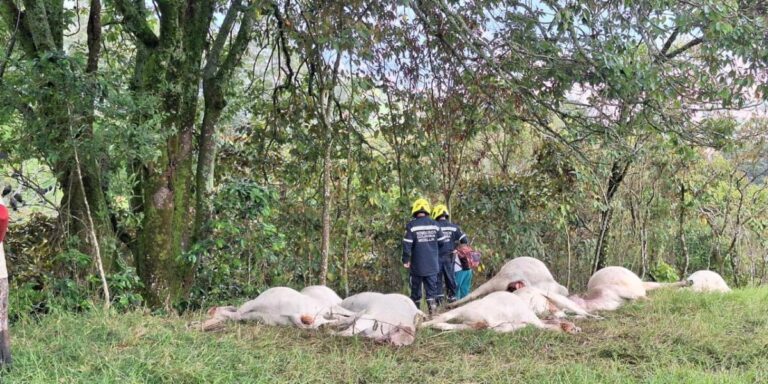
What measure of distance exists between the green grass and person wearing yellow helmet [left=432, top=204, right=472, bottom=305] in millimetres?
2372

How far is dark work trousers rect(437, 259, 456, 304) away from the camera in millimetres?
7215

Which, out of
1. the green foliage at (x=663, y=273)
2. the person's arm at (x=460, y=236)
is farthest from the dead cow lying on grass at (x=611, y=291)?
the green foliage at (x=663, y=273)

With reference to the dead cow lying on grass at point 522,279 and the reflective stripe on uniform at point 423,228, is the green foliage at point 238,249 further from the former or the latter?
the dead cow lying on grass at point 522,279

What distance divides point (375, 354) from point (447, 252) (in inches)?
127

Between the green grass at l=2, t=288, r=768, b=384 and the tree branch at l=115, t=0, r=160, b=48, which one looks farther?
the tree branch at l=115, t=0, r=160, b=48

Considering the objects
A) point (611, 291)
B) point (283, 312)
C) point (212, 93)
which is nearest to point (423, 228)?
point (611, 291)

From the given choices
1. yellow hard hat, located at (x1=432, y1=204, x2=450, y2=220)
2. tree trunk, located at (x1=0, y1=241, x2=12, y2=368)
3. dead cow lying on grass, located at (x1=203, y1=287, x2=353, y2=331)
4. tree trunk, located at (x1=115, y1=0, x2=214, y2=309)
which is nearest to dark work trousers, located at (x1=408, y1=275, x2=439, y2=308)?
yellow hard hat, located at (x1=432, y1=204, x2=450, y2=220)

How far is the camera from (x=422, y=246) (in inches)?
265

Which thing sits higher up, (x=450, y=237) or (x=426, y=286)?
(x=450, y=237)

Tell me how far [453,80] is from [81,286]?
477cm

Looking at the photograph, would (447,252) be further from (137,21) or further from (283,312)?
(137,21)

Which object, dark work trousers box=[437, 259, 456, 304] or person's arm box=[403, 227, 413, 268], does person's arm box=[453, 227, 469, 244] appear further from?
person's arm box=[403, 227, 413, 268]

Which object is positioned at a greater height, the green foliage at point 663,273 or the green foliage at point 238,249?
the green foliage at point 238,249

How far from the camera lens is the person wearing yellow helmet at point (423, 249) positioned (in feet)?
22.0
